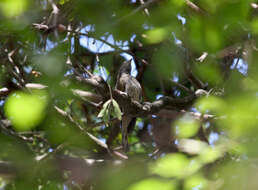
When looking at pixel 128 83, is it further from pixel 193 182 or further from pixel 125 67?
pixel 193 182

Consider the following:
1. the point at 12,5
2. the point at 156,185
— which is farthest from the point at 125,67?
the point at 156,185

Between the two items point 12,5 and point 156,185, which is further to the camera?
point 12,5

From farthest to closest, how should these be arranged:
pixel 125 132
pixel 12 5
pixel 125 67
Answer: pixel 125 67 → pixel 125 132 → pixel 12 5

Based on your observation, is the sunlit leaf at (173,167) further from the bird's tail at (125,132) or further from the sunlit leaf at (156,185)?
the bird's tail at (125,132)

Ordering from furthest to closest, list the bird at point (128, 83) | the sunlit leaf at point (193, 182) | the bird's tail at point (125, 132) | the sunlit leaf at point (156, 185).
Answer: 1. the bird at point (128, 83)
2. the bird's tail at point (125, 132)
3. the sunlit leaf at point (193, 182)
4. the sunlit leaf at point (156, 185)

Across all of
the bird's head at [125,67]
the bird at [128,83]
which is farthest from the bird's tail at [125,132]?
the bird's head at [125,67]

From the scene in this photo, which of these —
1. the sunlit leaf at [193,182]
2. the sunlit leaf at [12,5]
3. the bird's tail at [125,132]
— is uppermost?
the sunlit leaf at [12,5]

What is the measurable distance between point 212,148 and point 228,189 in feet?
0.62

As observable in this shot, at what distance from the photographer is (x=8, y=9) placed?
54.7 inches

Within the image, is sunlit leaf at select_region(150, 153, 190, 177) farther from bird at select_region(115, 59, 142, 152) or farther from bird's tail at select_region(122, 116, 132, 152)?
bird at select_region(115, 59, 142, 152)

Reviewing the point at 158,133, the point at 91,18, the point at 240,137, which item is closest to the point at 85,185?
the point at 158,133

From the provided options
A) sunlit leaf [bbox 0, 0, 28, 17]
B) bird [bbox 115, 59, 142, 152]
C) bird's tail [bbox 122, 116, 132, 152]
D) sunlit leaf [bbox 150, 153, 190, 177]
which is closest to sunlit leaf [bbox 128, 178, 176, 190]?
sunlit leaf [bbox 150, 153, 190, 177]

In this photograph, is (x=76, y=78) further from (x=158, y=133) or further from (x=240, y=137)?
(x=158, y=133)

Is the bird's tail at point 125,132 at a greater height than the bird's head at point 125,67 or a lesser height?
lesser
